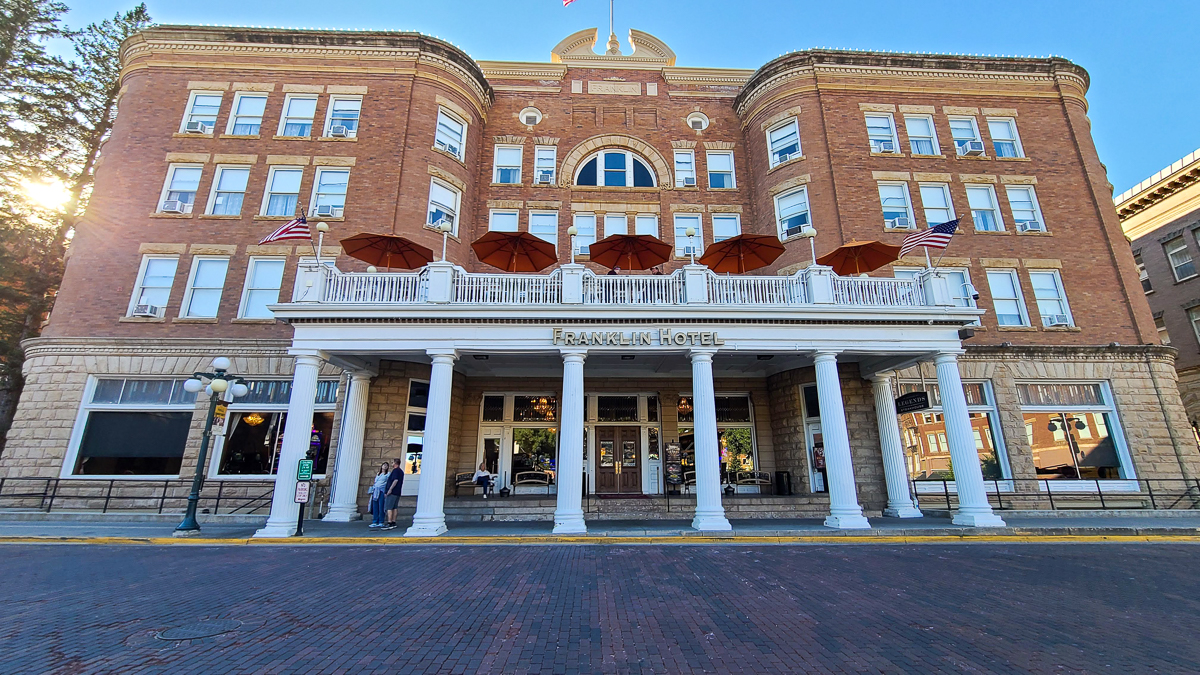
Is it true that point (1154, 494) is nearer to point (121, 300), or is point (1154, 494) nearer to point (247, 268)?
point (247, 268)

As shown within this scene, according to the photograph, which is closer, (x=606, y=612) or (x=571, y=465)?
(x=606, y=612)

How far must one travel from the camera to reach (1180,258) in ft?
85.6

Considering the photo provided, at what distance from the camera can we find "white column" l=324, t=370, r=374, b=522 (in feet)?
47.1

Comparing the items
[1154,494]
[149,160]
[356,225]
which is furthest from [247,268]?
[1154,494]

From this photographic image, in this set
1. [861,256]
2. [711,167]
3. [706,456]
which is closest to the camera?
[706,456]

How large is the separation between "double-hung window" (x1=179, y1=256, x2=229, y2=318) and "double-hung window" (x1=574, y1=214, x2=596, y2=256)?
12693 millimetres

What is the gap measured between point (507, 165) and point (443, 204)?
3837 millimetres

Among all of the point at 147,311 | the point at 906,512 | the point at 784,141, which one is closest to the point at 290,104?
the point at 147,311

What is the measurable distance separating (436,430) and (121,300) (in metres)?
13.5

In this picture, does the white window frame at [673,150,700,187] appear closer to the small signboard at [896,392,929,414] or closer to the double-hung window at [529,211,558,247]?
the double-hung window at [529,211,558,247]

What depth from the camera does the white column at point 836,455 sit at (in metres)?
12.2

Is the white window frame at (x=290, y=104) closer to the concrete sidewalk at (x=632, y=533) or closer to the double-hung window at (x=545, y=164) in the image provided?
the double-hung window at (x=545, y=164)

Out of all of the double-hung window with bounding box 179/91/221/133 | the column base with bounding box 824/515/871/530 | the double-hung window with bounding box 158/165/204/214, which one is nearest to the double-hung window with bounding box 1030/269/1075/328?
the column base with bounding box 824/515/871/530

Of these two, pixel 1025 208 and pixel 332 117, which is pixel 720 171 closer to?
pixel 1025 208
